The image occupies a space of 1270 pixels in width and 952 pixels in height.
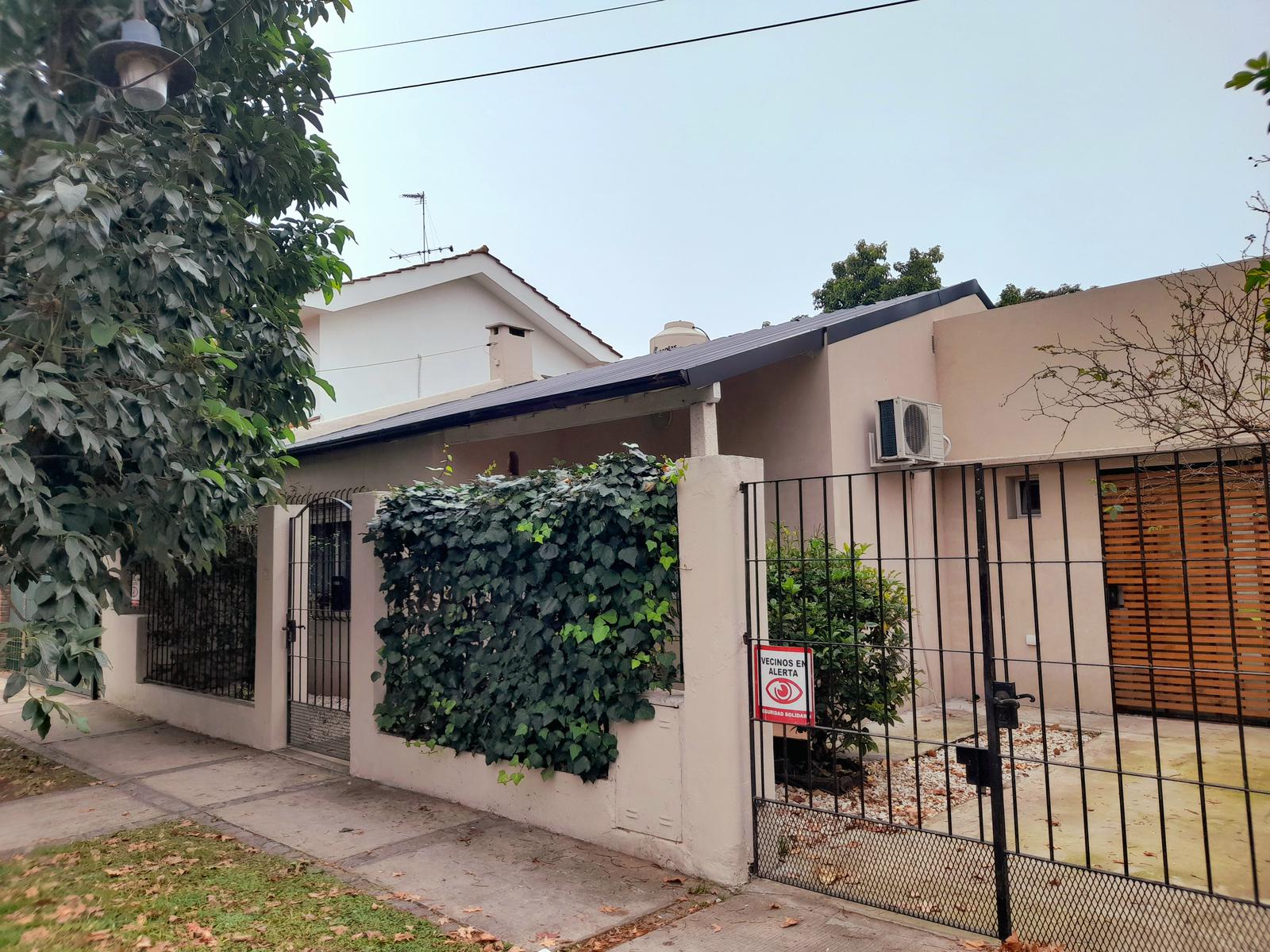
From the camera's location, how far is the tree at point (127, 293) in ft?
13.9

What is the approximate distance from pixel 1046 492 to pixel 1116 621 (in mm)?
1425

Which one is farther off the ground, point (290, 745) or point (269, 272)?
point (269, 272)

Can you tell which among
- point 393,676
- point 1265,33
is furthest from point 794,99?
point 393,676

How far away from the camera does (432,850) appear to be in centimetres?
502

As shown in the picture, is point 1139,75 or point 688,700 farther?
point 1139,75

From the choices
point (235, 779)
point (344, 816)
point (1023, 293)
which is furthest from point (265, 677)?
point (1023, 293)

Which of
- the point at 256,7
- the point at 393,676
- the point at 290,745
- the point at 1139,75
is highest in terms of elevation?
the point at 1139,75

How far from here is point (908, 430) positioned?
8508 millimetres

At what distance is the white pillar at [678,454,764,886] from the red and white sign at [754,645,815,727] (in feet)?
0.26

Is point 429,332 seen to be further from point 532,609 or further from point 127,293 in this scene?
point 532,609

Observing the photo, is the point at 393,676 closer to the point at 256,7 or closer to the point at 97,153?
the point at 97,153

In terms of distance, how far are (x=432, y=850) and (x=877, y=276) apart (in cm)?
1737

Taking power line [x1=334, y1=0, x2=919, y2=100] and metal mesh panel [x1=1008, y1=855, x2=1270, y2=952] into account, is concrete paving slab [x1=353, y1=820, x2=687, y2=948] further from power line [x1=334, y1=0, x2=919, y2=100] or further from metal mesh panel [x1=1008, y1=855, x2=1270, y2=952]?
power line [x1=334, y1=0, x2=919, y2=100]

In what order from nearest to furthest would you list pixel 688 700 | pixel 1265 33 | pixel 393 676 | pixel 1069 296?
pixel 1265 33
pixel 688 700
pixel 393 676
pixel 1069 296
